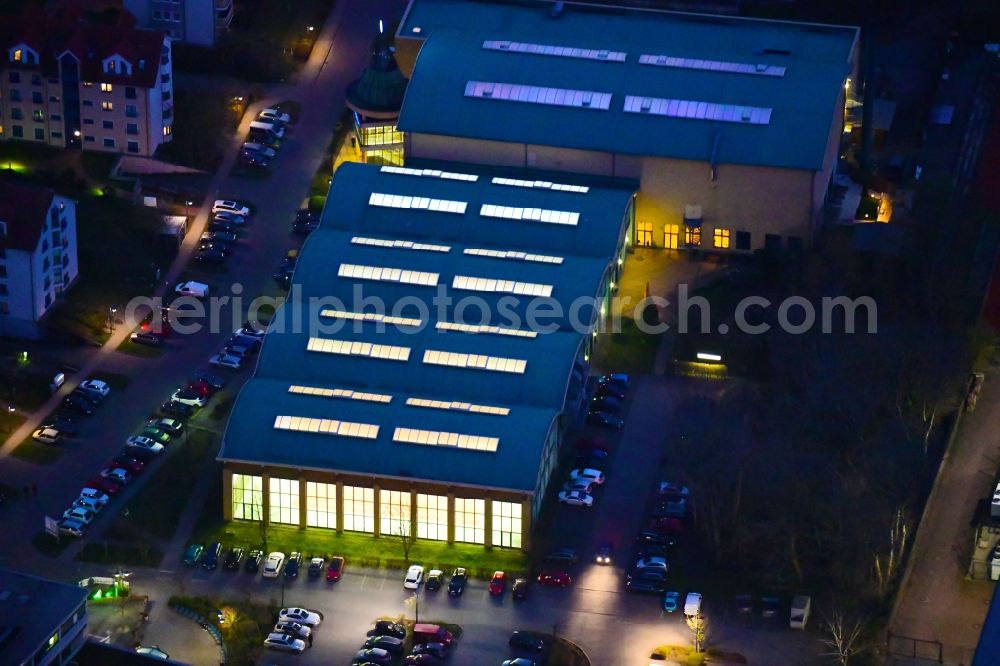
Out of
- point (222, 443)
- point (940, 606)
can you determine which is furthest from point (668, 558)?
point (222, 443)

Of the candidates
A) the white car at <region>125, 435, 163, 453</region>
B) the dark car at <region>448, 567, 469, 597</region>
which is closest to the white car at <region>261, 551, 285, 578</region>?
the dark car at <region>448, 567, 469, 597</region>

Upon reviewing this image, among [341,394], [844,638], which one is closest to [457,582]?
[341,394]

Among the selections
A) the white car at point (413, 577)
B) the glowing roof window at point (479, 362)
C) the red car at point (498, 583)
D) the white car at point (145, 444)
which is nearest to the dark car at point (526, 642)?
the red car at point (498, 583)

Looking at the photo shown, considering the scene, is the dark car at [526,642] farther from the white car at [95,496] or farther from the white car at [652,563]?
the white car at [95,496]

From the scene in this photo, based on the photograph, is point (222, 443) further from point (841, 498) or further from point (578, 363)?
point (841, 498)

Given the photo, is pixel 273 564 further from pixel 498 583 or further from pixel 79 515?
pixel 498 583

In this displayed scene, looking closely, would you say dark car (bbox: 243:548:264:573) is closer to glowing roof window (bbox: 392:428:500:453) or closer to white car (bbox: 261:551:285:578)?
white car (bbox: 261:551:285:578)
